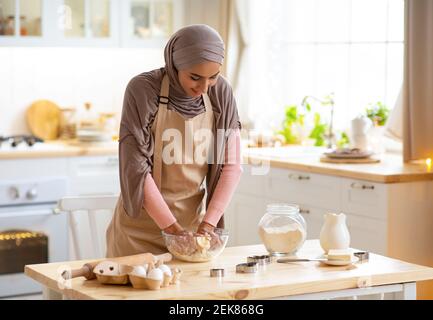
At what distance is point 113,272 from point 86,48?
11.4 feet

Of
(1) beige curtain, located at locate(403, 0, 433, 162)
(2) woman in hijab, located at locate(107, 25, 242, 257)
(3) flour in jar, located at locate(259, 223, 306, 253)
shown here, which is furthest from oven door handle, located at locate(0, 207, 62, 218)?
(3) flour in jar, located at locate(259, 223, 306, 253)

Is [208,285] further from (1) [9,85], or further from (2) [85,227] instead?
(1) [9,85]

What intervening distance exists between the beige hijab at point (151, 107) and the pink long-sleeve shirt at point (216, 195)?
0.02 meters

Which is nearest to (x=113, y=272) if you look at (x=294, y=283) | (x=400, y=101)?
(x=294, y=283)

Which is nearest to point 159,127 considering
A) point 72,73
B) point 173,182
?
point 173,182

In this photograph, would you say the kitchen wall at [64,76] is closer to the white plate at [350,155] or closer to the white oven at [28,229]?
the white oven at [28,229]

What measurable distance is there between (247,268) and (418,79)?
2.01 m

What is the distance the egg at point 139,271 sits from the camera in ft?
7.80

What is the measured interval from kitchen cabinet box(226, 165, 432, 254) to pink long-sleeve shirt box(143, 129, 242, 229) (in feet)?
3.75

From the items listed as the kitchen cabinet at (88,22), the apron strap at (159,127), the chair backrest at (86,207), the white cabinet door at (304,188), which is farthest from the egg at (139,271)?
the kitchen cabinet at (88,22)

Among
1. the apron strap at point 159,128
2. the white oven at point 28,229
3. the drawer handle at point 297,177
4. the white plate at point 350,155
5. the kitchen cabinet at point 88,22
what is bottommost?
the white oven at point 28,229

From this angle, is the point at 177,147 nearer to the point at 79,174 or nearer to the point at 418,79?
the point at 418,79

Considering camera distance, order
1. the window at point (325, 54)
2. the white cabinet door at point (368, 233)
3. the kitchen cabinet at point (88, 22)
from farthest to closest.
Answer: the kitchen cabinet at point (88, 22) → the window at point (325, 54) → the white cabinet door at point (368, 233)

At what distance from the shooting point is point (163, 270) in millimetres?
2414
